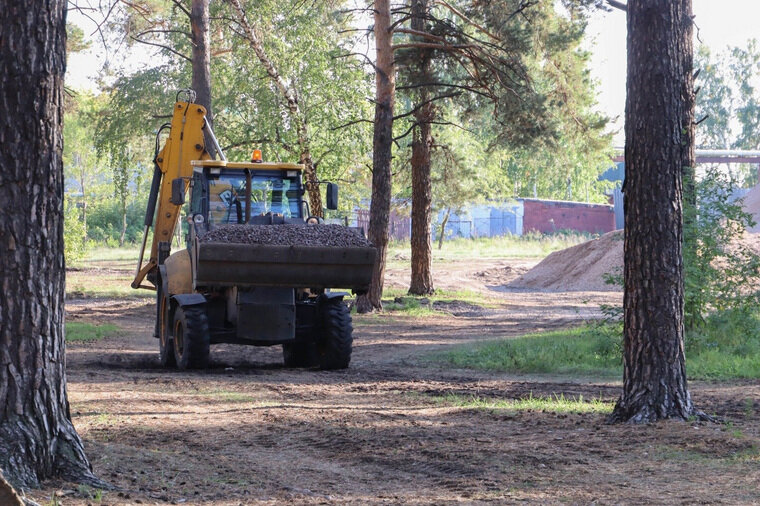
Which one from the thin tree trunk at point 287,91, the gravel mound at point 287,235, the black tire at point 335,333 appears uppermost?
the thin tree trunk at point 287,91

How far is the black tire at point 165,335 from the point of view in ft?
47.2

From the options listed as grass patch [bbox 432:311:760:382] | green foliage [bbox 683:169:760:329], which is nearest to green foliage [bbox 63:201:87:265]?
grass patch [bbox 432:311:760:382]

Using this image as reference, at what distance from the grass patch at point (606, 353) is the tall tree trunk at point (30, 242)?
31.1 feet

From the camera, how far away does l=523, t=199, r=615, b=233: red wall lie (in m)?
71.8

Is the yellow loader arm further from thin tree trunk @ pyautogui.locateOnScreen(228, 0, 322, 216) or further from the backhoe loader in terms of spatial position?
thin tree trunk @ pyautogui.locateOnScreen(228, 0, 322, 216)

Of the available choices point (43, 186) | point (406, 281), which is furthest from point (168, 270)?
point (406, 281)

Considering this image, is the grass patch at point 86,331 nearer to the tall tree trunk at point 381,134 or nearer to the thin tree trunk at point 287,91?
the tall tree trunk at point 381,134

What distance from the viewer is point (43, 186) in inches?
227

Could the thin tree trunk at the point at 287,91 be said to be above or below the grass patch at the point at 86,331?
above

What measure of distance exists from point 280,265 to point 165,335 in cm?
303

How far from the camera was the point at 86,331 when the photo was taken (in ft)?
61.3

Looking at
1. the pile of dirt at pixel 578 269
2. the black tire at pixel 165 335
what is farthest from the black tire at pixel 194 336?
the pile of dirt at pixel 578 269

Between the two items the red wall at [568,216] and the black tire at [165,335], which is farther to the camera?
the red wall at [568,216]

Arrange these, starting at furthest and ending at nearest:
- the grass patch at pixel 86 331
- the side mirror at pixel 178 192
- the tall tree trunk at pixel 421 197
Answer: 1. the tall tree trunk at pixel 421 197
2. the grass patch at pixel 86 331
3. the side mirror at pixel 178 192
